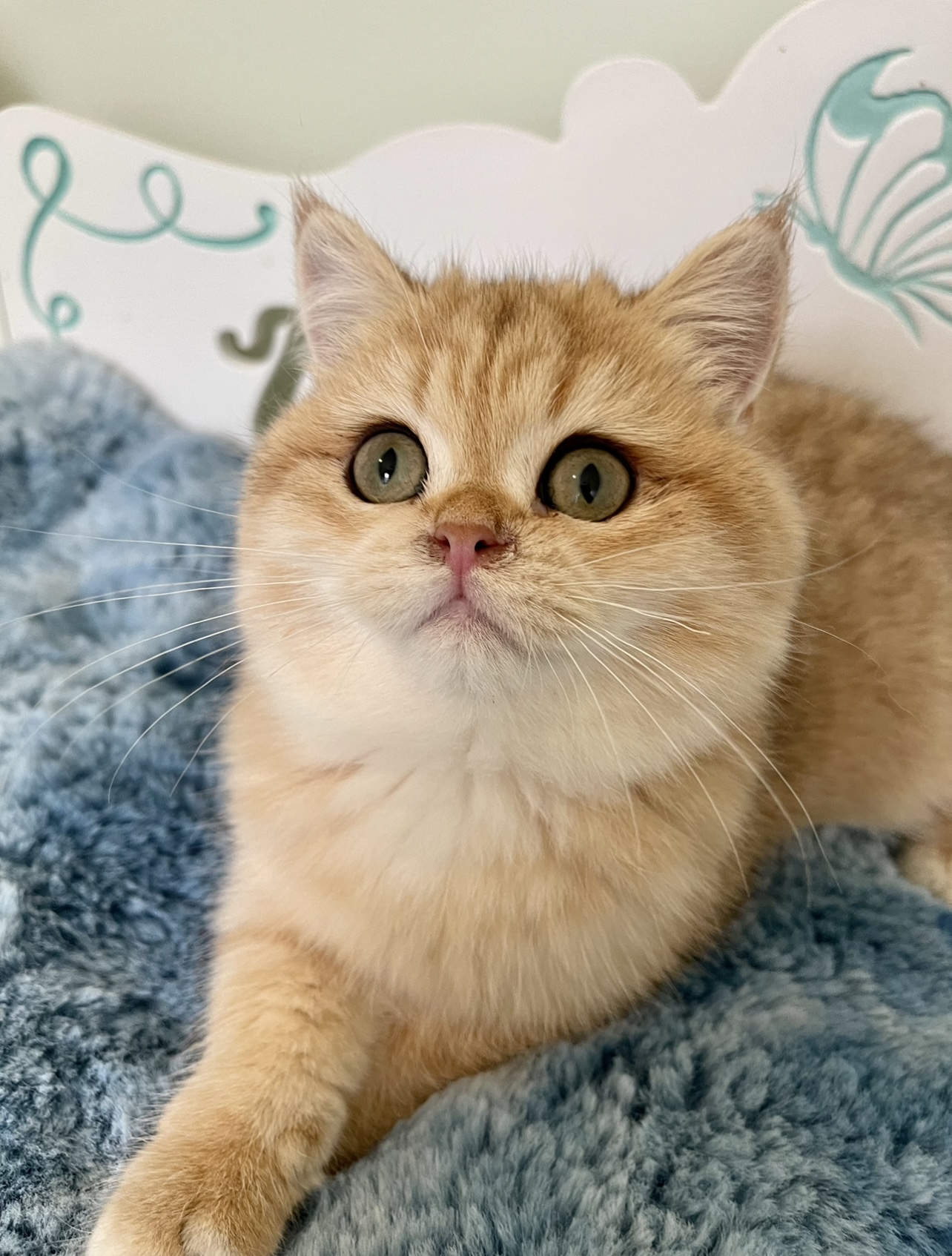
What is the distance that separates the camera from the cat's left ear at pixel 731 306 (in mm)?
866

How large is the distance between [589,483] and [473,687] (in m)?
0.21

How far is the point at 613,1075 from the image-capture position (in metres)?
0.86

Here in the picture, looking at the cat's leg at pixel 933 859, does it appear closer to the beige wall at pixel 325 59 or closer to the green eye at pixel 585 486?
the green eye at pixel 585 486

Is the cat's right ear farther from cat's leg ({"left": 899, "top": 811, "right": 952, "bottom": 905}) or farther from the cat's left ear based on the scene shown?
cat's leg ({"left": 899, "top": 811, "right": 952, "bottom": 905})

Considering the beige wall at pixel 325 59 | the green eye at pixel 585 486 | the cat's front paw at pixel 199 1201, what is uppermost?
the beige wall at pixel 325 59

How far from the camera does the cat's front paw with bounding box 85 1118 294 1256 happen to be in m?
0.72

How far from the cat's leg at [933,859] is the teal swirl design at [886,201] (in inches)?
28.1

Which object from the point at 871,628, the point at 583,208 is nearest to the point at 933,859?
the point at 871,628

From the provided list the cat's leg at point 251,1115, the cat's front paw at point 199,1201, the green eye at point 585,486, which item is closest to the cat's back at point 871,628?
the green eye at point 585,486

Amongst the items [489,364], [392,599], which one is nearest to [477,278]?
[489,364]

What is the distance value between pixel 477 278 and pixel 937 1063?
0.93 metres

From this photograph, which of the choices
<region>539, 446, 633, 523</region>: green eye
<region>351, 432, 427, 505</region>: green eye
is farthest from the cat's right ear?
<region>539, 446, 633, 523</region>: green eye

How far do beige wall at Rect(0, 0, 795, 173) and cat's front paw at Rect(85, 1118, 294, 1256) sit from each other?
59.2 inches

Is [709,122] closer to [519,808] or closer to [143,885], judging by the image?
[519,808]
